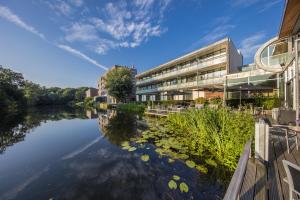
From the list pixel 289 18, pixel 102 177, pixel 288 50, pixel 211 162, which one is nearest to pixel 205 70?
pixel 288 50

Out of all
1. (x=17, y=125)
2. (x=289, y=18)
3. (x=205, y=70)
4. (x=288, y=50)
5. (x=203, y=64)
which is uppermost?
(x=203, y=64)

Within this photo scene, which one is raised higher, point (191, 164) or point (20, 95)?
point (20, 95)

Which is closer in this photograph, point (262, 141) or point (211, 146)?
point (262, 141)

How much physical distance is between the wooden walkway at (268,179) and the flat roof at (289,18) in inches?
274

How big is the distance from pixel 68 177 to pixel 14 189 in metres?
1.36

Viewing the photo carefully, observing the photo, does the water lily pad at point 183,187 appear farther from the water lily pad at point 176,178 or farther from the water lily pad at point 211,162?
the water lily pad at point 211,162

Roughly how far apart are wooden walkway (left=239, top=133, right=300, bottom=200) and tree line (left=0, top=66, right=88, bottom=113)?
3864 centimetres

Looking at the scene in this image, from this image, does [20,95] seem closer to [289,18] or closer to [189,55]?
[189,55]

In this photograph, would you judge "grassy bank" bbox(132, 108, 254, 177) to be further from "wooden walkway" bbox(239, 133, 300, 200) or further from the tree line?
the tree line

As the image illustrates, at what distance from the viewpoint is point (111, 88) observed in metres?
31.4

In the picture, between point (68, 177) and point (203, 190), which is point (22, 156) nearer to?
point (68, 177)

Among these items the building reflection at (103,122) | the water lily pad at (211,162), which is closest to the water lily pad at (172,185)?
the water lily pad at (211,162)

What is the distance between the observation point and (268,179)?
279 cm

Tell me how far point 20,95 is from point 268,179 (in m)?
49.5
